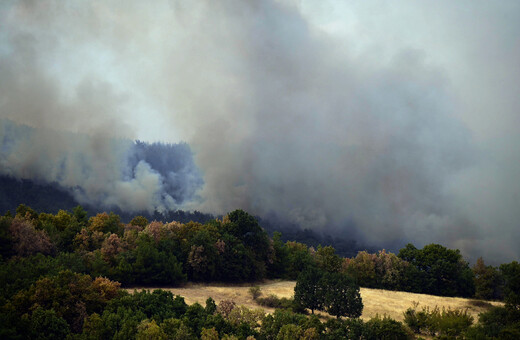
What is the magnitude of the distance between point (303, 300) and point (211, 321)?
17.6 m

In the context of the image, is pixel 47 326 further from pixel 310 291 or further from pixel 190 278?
pixel 190 278

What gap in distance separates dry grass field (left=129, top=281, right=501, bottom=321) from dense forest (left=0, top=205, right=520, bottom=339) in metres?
3.02

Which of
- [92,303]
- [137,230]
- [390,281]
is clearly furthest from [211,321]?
[390,281]

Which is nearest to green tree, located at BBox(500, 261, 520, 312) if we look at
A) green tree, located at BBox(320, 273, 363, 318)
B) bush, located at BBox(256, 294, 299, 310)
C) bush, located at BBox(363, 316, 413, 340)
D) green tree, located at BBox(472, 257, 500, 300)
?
green tree, located at BBox(472, 257, 500, 300)

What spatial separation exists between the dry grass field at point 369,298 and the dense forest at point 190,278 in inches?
119

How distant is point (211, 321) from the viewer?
1313 inches

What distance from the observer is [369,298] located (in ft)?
188

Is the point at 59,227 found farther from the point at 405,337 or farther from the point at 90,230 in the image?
the point at 405,337

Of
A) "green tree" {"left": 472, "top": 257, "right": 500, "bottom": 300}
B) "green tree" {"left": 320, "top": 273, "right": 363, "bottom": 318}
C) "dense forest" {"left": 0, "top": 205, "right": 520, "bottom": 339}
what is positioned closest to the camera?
"dense forest" {"left": 0, "top": 205, "right": 520, "bottom": 339}

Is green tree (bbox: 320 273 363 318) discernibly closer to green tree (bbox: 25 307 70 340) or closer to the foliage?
the foliage

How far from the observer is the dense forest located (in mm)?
32750

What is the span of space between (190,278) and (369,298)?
25188 millimetres

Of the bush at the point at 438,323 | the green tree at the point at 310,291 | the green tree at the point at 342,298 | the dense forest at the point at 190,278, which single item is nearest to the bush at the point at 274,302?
the dense forest at the point at 190,278

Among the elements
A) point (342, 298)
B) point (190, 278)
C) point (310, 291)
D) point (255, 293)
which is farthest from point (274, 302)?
point (190, 278)
